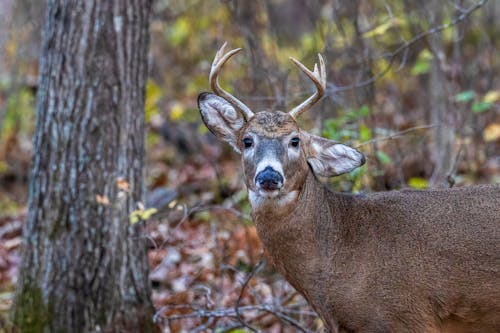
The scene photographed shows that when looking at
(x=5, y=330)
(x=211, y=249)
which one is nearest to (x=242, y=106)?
(x=5, y=330)

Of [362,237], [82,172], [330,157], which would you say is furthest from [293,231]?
[82,172]

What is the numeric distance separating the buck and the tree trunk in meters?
1.15

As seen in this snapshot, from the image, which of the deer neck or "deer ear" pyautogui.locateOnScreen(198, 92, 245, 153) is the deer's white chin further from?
"deer ear" pyautogui.locateOnScreen(198, 92, 245, 153)

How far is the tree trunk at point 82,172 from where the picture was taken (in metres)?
6.39

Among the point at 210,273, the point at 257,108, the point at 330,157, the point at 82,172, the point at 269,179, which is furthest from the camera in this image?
the point at 257,108

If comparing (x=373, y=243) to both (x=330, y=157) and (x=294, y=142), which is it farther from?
(x=294, y=142)

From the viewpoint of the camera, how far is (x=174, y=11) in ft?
44.2

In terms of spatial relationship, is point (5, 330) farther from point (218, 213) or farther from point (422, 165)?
point (422, 165)

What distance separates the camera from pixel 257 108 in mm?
8219

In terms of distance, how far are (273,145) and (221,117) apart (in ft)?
1.95

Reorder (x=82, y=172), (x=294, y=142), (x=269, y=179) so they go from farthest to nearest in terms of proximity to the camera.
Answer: (x=82, y=172), (x=294, y=142), (x=269, y=179)

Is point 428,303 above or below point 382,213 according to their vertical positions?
below

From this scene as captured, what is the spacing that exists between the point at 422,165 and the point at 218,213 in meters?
2.30

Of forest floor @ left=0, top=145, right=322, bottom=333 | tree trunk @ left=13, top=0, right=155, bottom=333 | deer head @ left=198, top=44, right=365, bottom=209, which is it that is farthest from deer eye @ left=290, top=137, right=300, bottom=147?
tree trunk @ left=13, top=0, right=155, bottom=333
